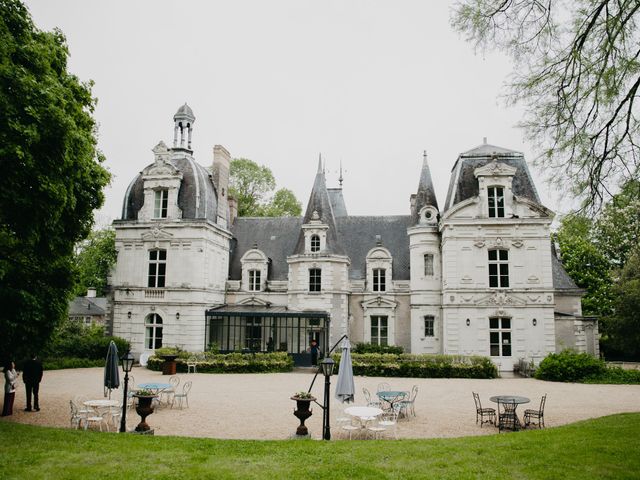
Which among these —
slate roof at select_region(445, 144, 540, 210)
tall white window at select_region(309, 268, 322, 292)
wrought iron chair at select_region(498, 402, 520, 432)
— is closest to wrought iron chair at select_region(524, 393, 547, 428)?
wrought iron chair at select_region(498, 402, 520, 432)

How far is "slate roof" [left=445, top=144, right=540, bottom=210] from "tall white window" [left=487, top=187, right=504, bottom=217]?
0.77 metres

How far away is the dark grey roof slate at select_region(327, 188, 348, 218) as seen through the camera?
1248 inches

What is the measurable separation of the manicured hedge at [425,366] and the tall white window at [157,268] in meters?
11.5

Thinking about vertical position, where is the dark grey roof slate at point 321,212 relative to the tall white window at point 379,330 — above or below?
above

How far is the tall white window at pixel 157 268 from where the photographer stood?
83.5ft

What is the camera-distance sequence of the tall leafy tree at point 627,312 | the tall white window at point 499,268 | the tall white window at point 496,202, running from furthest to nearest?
the tall leafy tree at point 627,312 < the tall white window at point 496,202 < the tall white window at point 499,268

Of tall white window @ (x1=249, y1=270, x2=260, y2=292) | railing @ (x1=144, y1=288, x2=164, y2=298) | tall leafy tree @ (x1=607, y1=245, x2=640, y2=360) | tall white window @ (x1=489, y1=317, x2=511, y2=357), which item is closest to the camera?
tall white window @ (x1=489, y1=317, x2=511, y2=357)

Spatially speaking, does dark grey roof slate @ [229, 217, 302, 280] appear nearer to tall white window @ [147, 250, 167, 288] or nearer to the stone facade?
the stone facade

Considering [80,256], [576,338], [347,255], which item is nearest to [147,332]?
[347,255]

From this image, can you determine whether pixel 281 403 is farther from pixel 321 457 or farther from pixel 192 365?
pixel 192 365

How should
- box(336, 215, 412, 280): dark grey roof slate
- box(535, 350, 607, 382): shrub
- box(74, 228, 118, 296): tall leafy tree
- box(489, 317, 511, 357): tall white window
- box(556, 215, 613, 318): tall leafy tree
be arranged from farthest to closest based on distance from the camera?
box(74, 228, 118, 296): tall leafy tree, box(556, 215, 613, 318): tall leafy tree, box(336, 215, 412, 280): dark grey roof slate, box(489, 317, 511, 357): tall white window, box(535, 350, 607, 382): shrub

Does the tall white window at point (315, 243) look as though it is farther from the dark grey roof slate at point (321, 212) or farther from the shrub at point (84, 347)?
the shrub at point (84, 347)

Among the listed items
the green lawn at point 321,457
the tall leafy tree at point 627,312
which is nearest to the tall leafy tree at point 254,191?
the tall leafy tree at point 627,312

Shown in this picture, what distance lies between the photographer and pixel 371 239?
29016 millimetres
